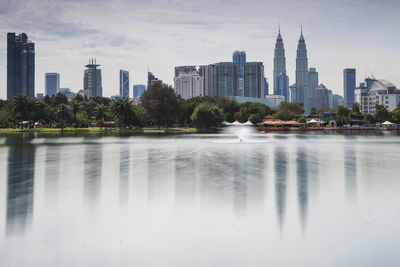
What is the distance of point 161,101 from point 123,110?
11.4 meters

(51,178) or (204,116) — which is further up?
(204,116)

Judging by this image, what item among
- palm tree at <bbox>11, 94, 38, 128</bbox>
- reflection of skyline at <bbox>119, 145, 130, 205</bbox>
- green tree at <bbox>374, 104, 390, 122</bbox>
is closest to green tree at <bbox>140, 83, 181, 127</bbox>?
palm tree at <bbox>11, 94, 38, 128</bbox>

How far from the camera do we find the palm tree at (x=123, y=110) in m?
94.8

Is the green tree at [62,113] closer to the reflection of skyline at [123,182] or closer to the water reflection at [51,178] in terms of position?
the water reflection at [51,178]

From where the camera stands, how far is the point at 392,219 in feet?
30.3

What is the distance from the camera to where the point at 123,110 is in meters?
94.9

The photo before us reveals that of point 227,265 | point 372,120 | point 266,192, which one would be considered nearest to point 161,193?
point 266,192

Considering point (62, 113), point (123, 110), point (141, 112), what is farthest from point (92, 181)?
point (62, 113)

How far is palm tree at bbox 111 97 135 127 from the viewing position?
9475 centimetres

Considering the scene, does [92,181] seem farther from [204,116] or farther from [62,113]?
[62,113]

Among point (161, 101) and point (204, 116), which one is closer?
point (204, 116)

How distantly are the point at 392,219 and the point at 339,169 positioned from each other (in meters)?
9.85

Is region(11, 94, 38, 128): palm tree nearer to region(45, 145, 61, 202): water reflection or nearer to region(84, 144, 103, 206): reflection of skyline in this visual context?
region(45, 145, 61, 202): water reflection

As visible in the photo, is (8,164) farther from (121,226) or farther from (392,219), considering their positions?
(392,219)
